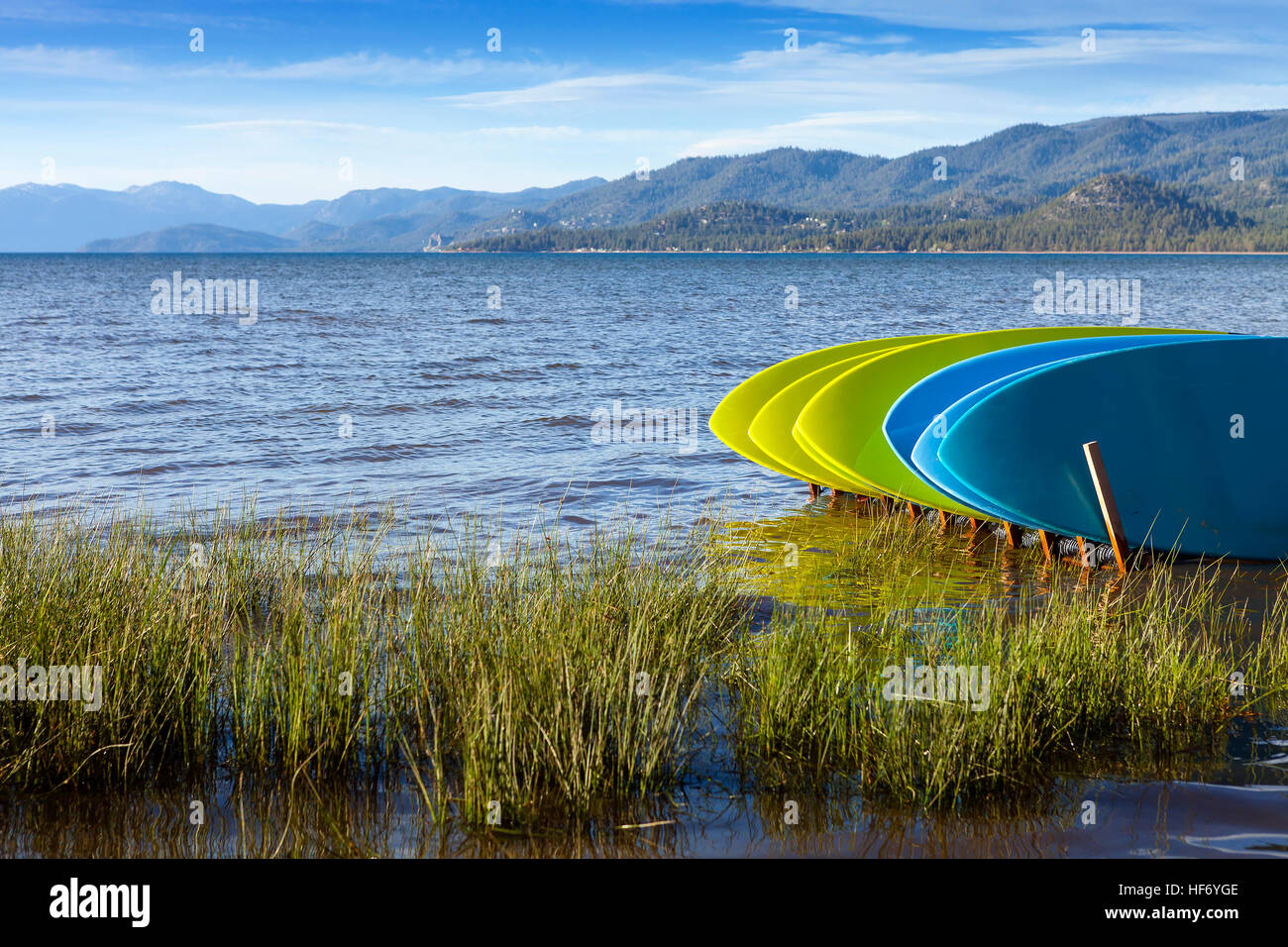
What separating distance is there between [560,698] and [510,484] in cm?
587

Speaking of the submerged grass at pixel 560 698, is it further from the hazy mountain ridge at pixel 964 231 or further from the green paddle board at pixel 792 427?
the hazy mountain ridge at pixel 964 231

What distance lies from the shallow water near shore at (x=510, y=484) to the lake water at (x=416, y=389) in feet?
0.22

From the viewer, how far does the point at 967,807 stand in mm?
3408

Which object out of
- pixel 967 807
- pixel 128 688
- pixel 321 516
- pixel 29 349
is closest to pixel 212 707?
pixel 128 688

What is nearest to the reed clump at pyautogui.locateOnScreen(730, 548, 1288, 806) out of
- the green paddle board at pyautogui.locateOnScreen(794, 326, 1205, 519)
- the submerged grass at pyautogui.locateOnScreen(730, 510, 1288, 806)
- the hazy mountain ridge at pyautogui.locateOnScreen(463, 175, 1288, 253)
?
the submerged grass at pyautogui.locateOnScreen(730, 510, 1288, 806)

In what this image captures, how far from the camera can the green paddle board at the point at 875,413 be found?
7.94 meters

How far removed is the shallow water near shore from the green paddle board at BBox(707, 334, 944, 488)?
1.50 ft

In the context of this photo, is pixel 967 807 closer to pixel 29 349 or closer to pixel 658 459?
pixel 658 459

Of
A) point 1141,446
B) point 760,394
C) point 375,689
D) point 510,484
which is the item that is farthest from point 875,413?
point 375,689

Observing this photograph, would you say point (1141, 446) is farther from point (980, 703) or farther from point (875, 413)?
point (980, 703)

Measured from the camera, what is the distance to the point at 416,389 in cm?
1527

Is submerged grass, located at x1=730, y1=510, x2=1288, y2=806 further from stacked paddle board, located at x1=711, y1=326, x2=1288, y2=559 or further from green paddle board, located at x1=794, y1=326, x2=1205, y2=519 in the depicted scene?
green paddle board, located at x1=794, y1=326, x2=1205, y2=519

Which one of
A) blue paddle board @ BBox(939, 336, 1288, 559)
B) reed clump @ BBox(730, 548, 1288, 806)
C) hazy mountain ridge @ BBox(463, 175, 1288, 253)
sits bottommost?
reed clump @ BBox(730, 548, 1288, 806)

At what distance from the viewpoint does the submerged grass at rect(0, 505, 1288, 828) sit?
3447 mm
